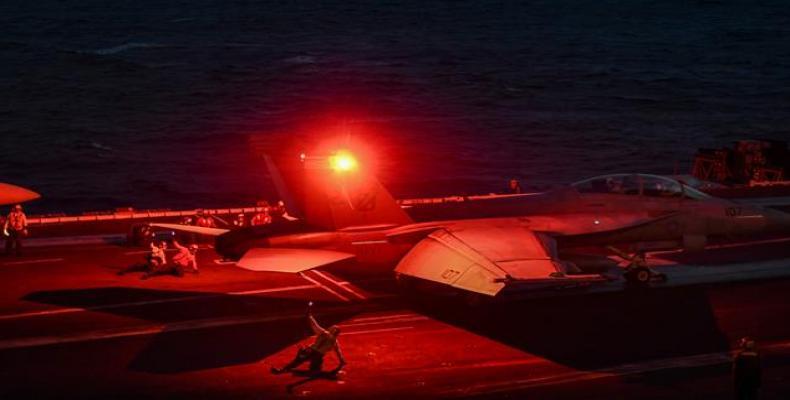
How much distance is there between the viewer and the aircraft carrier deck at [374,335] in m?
21.3

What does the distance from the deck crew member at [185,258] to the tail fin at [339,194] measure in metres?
5.45

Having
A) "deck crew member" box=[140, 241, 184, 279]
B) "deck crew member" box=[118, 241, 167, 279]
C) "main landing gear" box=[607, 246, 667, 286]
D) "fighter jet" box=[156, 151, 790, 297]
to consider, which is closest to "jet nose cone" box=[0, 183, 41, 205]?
"deck crew member" box=[118, 241, 167, 279]

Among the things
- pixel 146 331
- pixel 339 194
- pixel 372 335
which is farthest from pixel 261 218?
pixel 372 335

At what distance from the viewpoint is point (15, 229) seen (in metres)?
32.9

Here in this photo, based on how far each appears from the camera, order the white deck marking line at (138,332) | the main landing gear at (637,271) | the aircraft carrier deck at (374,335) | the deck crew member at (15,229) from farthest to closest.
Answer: the deck crew member at (15,229) → the main landing gear at (637,271) → the white deck marking line at (138,332) → the aircraft carrier deck at (374,335)

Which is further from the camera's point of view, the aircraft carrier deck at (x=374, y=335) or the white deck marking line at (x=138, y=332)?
the white deck marking line at (x=138, y=332)

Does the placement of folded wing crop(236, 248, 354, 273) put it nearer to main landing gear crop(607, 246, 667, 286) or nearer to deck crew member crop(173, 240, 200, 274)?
deck crew member crop(173, 240, 200, 274)

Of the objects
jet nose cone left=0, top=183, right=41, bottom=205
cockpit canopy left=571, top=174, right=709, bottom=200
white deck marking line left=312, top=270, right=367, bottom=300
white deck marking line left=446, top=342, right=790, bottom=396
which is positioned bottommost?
white deck marking line left=446, top=342, right=790, bottom=396

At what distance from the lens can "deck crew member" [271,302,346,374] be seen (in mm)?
21578

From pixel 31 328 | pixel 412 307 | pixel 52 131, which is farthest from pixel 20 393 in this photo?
pixel 52 131

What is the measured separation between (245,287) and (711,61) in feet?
402

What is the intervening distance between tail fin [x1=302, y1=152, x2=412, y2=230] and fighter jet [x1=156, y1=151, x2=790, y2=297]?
3cm

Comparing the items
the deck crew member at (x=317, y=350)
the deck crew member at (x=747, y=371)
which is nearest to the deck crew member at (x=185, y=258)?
the deck crew member at (x=317, y=350)

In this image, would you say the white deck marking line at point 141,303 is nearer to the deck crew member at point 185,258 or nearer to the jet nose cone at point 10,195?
the deck crew member at point 185,258
